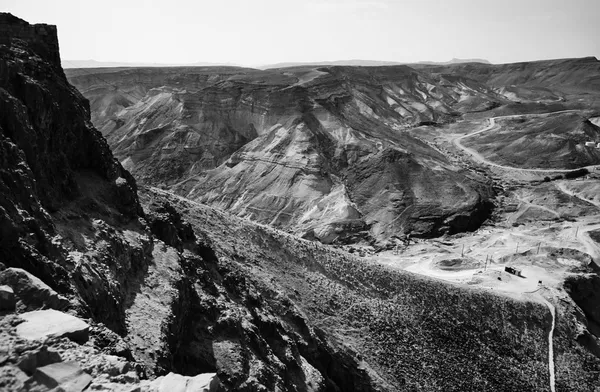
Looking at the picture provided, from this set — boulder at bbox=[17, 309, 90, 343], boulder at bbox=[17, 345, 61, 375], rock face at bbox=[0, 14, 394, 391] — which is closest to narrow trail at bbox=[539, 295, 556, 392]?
rock face at bbox=[0, 14, 394, 391]

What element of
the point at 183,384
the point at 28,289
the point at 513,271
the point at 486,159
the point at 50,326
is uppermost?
the point at 28,289

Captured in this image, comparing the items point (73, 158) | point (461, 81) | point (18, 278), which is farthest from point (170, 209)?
point (461, 81)

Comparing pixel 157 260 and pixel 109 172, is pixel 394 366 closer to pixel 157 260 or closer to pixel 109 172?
pixel 157 260

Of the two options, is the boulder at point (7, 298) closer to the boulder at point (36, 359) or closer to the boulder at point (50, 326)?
the boulder at point (50, 326)

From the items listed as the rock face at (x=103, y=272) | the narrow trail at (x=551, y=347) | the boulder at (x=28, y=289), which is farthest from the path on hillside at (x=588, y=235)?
the boulder at (x=28, y=289)

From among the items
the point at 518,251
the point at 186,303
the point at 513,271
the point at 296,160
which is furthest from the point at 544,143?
the point at 186,303

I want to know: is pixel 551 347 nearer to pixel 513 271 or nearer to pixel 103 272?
pixel 513 271

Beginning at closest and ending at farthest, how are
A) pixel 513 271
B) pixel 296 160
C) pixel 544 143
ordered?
pixel 513 271, pixel 296 160, pixel 544 143

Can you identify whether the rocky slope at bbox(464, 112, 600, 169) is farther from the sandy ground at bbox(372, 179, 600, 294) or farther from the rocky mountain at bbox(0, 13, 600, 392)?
the rocky mountain at bbox(0, 13, 600, 392)
